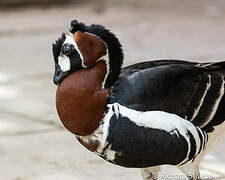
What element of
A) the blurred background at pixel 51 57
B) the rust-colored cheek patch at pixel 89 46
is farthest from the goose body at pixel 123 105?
the blurred background at pixel 51 57

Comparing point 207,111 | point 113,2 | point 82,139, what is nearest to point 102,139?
point 82,139

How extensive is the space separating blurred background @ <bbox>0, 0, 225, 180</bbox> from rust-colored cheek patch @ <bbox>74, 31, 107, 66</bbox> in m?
1.18

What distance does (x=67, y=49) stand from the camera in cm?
340

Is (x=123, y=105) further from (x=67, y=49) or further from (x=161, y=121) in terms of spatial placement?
(x=67, y=49)

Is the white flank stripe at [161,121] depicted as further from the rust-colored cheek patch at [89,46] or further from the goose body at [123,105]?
the rust-colored cheek patch at [89,46]

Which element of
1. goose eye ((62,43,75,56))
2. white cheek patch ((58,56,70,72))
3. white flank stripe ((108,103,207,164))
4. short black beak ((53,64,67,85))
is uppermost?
goose eye ((62,43,75,56))

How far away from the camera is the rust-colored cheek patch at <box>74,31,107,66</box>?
134 inches

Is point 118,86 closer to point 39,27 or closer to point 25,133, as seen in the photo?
point 25,133

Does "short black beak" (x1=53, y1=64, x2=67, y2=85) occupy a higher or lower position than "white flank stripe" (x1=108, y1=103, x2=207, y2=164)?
higher

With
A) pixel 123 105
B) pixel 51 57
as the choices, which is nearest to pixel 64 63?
pixel 123 105

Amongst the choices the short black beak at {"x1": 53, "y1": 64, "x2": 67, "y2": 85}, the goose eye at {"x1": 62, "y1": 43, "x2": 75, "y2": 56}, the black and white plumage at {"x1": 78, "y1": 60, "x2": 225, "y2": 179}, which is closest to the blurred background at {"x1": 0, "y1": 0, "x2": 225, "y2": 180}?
the black and white plumage at {"x1": 78, "y1": 60, "x2": 225, "y2": 179}

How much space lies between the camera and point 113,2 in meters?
11.4

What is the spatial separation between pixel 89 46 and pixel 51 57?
435cm

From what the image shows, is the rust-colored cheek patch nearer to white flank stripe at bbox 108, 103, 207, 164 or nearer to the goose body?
the goose body
